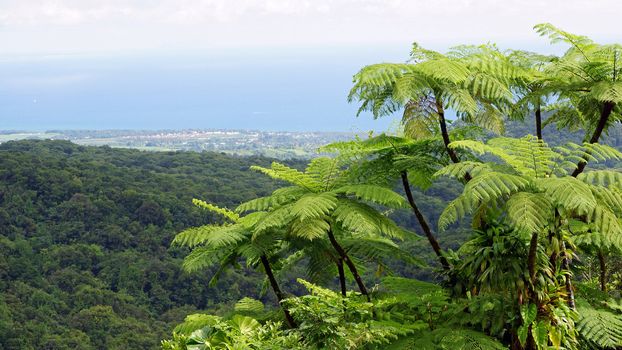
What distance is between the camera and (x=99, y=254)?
106 feet

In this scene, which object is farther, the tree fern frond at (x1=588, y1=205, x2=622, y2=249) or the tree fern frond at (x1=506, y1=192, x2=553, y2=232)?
the tree fern frond at (x1=588, y1=205, x2=622, y2=249)

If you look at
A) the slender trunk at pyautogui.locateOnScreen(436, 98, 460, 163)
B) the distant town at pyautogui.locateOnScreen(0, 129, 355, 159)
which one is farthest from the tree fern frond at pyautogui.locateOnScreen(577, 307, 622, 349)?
the distant town at pyautogui.locateOnScreen(0, 129, 355, 159)

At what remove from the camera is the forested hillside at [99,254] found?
2592 cm

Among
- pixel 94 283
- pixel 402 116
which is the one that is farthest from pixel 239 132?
pixel 402 116

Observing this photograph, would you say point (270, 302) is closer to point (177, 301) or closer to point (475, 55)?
point (177, 301)

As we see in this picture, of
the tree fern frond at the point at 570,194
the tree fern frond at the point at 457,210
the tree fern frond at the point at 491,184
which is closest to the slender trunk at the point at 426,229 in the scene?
the tree fern frond at the point at 457,210

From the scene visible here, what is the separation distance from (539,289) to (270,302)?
79.0 ft

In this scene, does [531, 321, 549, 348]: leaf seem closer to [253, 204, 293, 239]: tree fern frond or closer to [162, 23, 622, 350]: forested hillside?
[162, 23, 622, 350]: forested hillside

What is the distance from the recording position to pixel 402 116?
14.2 ft

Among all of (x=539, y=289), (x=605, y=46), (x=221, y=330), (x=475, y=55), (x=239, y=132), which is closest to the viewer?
(x=539, y=289)

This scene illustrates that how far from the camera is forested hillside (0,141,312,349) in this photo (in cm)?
2592

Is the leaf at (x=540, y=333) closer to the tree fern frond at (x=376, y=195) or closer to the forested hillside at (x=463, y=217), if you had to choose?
the forested hillside at (x=463, y=217)

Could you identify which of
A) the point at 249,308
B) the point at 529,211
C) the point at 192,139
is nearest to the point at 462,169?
the point at 529,211

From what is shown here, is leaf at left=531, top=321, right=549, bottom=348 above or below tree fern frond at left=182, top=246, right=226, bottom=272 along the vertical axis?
below
